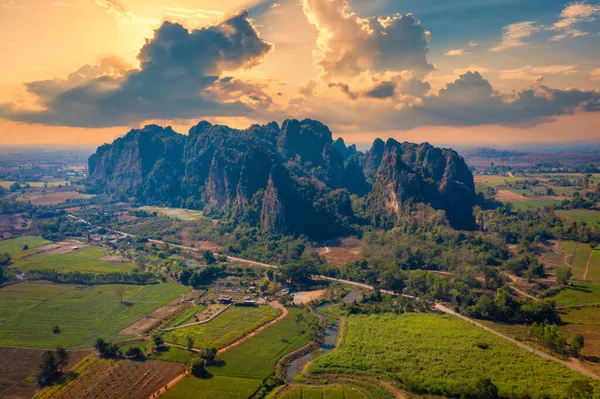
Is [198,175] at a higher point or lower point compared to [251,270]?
higher

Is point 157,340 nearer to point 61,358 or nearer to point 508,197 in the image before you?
point 61,358

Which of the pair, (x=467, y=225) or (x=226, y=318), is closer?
(x=226, y=318)

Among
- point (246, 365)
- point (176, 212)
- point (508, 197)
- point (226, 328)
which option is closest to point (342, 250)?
point (226, 328)

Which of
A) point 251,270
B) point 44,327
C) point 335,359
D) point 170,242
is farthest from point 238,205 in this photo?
point 335,359

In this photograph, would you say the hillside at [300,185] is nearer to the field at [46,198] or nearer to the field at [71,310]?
the field at [46,198]

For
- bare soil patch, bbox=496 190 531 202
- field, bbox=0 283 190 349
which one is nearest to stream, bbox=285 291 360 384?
field, bbox=0 283 190 349

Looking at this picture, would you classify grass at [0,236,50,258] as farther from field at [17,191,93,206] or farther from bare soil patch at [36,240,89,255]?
field at [17,191,93,206]

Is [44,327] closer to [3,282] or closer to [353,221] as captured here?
[3,282]
